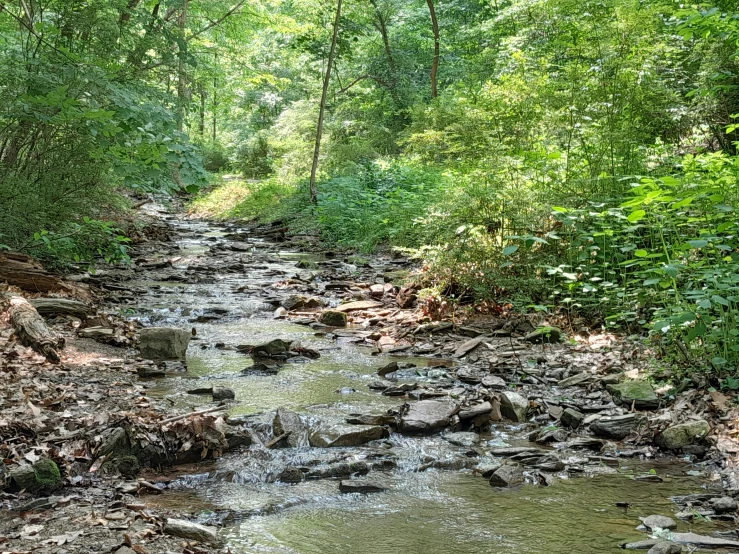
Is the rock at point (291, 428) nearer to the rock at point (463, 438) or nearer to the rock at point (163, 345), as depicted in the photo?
the rock at point (463, 438)

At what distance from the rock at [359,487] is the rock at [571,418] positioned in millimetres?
1745

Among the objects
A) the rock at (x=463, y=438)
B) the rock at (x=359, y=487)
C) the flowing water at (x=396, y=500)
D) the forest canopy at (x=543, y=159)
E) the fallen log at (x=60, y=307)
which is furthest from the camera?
the fallen log at (x=60, y=307)

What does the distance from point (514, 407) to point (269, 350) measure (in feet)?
8.91

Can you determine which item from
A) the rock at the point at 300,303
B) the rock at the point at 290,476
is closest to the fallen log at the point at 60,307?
the rock at the point at 300,303

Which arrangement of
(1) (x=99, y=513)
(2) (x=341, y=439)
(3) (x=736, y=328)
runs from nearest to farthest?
(1) (x=99, y=513) → (2) (x=341, y=439) → (3) (x=736, y=328)

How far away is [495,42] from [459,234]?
50.1 feet

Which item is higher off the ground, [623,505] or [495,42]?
[495,42]

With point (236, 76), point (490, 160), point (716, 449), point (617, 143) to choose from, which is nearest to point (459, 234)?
point (490, 160)

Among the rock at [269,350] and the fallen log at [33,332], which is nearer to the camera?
the fallen log at [33,332]

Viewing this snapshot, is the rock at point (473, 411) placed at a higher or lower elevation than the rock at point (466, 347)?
lower

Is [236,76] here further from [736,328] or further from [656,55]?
[736,328]

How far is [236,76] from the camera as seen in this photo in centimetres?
2327

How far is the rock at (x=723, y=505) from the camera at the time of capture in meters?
3.25

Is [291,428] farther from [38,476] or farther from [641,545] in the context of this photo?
[641,545]
